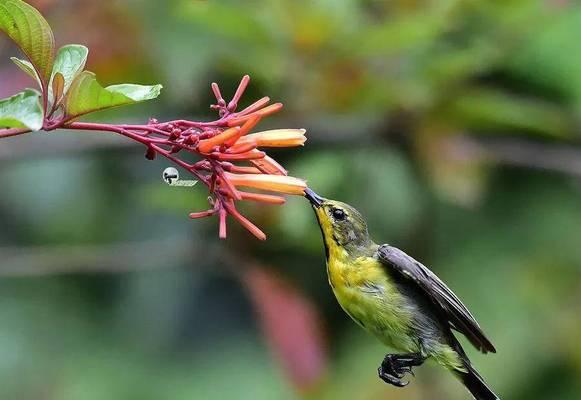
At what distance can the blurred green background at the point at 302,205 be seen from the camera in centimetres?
256

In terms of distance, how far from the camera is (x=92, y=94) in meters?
1.03

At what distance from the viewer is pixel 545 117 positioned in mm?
2861

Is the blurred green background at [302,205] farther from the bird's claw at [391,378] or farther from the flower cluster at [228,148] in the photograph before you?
the flower cluster at [228,148]

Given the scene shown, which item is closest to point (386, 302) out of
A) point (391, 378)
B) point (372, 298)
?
point (372, 298)

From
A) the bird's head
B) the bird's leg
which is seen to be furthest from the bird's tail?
Answer: the bird's head

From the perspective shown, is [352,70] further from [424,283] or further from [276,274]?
[424,283]

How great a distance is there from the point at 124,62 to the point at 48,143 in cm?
29

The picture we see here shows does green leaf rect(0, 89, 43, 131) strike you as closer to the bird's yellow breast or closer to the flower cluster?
the flower cluster

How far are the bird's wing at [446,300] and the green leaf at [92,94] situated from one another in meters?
0.64

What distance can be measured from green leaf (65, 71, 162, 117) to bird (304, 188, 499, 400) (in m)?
0.60

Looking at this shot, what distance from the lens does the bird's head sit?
5.57ft

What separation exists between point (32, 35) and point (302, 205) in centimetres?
152

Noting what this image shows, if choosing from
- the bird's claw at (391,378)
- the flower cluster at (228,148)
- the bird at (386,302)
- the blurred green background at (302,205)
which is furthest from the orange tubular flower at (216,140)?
the blurred green background at (302,205)

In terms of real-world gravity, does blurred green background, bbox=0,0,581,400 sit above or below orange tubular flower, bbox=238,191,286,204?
below
